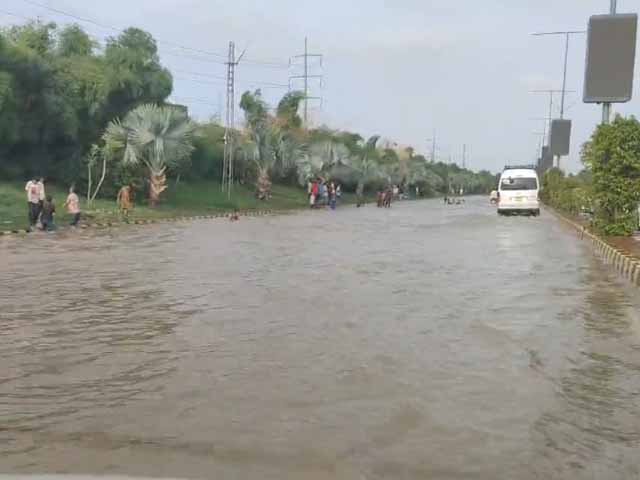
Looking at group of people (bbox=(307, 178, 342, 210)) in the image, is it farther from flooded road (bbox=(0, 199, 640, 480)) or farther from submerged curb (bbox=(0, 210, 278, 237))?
flooded road (bbox=(0, 199, 640, 480))

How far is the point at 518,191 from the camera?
3466 centimetres

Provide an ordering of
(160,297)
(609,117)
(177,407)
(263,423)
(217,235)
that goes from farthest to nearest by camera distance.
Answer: (609,117), (217,235), (160,297), (177,407), (263,423)

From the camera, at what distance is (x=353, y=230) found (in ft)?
80.5

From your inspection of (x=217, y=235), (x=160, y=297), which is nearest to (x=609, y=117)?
(x=217, y=235)

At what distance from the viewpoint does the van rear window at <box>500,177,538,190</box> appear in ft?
113

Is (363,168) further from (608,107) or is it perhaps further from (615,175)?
(615,175)

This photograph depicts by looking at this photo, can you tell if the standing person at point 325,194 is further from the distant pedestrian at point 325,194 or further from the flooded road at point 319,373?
the flooded road at point 319,373

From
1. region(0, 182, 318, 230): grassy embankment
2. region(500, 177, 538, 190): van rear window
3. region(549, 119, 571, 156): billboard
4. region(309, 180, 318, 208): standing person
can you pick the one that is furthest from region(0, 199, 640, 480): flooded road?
region(549, 119, 571, 156): billboard

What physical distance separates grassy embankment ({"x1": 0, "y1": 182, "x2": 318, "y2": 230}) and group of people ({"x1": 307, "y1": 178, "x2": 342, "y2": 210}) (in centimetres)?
124

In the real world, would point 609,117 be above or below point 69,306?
above

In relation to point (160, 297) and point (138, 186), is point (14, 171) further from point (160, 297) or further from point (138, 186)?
point (160, 297)

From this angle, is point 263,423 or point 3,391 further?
point 3,391

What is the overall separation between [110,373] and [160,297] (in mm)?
3910

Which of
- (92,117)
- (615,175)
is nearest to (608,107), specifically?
(615,175)
